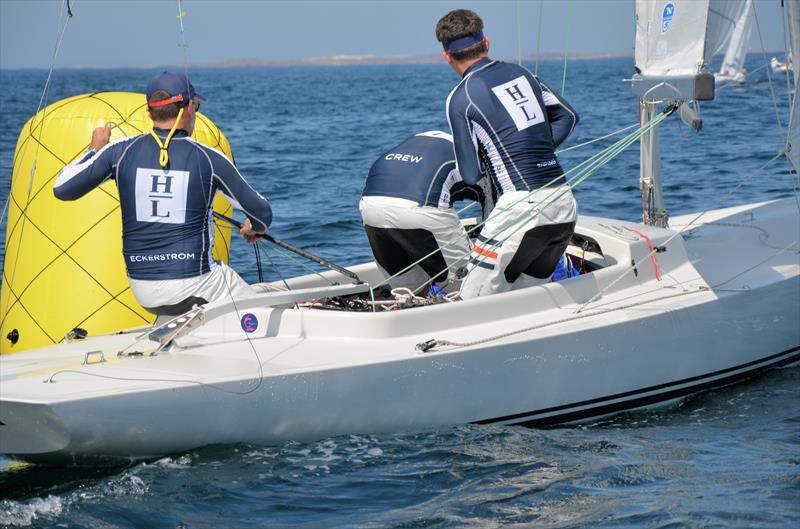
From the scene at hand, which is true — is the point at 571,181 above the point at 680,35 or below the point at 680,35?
below

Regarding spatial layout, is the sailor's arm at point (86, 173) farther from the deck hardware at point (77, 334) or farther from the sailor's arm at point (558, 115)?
the sailor's arm at point (558, 115)

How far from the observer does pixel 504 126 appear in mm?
5055

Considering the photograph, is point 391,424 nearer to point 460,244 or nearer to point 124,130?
point 460,244

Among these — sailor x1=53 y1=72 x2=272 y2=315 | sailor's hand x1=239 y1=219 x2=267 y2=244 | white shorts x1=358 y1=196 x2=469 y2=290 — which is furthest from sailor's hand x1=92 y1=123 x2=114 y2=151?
white shorts x1=358 y1=196 x2=469 y2=290

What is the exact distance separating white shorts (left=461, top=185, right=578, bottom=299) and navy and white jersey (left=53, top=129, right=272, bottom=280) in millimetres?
1055

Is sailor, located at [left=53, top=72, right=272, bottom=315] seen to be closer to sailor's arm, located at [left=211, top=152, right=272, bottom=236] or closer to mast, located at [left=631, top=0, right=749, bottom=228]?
sailor's arm, located at [left=211, top=152, right=272, bottom=236]

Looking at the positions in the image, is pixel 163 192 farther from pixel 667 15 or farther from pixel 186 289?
pixel 667 15

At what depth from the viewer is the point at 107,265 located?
18.6 feet

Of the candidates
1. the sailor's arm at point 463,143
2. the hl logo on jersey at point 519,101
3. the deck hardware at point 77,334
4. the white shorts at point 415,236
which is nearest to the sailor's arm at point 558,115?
the hl logo on jersey at point 519,101

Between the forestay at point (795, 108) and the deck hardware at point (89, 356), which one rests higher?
the forestay at point (795, 108)

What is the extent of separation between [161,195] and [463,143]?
1348 millimetres

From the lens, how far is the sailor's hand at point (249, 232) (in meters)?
4.86

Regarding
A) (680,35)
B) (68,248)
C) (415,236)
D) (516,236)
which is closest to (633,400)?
(516,236)

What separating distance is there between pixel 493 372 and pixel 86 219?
2237 millimetres
